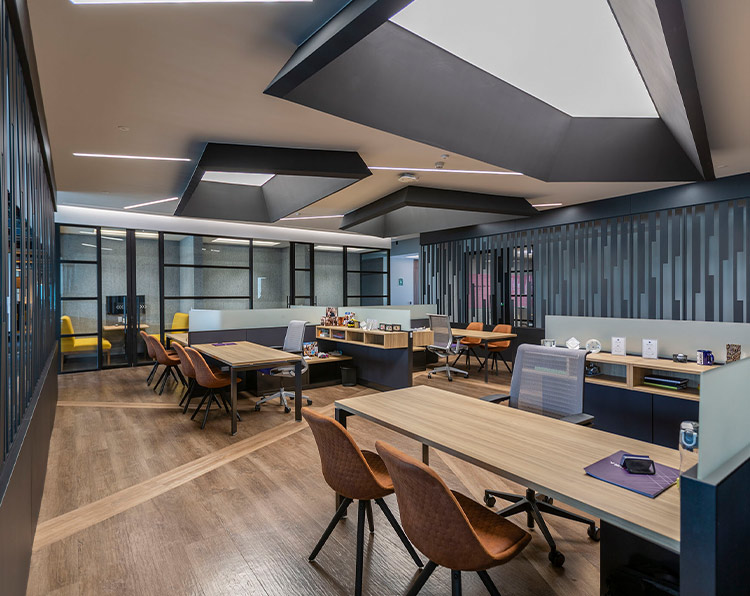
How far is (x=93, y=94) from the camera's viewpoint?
3.31 m

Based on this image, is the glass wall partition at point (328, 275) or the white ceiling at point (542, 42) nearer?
the white ceiling at point (542, 42)

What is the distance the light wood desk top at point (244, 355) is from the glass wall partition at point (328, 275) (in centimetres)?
527

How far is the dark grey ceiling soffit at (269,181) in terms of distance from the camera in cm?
456

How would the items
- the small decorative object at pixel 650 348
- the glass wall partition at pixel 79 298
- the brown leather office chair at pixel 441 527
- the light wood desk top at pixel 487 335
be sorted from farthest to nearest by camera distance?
the glass wall partition at pixel 79 298 → the light wood desk top at pixel 487 335 → the small decorative object at pixel 650 348 → the brown leather office chair at pixel 441 527

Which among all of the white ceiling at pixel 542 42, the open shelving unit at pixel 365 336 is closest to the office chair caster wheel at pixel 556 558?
the white ceiling at pixel 542 42

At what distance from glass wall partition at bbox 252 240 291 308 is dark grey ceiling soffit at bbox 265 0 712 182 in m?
7.22

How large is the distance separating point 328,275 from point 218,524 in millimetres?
9326

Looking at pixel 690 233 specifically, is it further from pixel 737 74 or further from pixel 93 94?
pixel 93 94

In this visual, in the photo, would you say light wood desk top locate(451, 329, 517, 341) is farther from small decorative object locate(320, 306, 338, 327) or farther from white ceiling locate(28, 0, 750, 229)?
white ceiling locate(28, 0, 750, 229)

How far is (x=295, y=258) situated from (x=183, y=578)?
9.28m

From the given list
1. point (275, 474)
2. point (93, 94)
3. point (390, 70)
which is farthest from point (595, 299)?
point (93, 94)

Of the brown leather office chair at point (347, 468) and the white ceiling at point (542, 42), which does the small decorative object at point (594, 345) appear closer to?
the white ceiling at point (542, 42)

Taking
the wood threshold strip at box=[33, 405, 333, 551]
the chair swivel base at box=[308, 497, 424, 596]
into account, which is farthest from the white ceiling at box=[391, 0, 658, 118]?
the wood threshold strip at box=[33, 405, 333, 551]

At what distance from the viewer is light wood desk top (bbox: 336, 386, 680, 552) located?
140 cm
